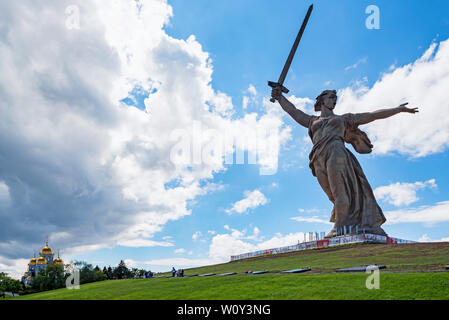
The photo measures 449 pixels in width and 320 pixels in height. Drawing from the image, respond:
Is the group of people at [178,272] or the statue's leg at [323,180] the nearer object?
the group of people at [178,272]

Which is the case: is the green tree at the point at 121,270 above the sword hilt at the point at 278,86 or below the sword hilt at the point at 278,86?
below

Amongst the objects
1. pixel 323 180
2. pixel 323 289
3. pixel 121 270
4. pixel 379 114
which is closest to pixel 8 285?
pixel 121 270

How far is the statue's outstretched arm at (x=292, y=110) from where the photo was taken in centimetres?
3203

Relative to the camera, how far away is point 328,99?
30.9 meters

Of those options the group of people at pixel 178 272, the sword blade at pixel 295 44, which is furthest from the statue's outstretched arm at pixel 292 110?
the group of people at pixel 178 272

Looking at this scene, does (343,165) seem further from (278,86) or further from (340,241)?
(278,86)

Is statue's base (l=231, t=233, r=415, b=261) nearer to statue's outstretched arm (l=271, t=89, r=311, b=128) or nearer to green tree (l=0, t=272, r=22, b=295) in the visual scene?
statue's outstretched arm (l=271, t=89, r=311, b=128)

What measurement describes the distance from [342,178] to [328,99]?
22.4 ft

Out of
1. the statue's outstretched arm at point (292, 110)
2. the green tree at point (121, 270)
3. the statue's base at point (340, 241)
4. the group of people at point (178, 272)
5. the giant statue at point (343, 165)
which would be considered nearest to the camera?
the group of people at point (178, 272)

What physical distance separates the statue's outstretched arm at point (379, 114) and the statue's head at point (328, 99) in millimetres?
2140

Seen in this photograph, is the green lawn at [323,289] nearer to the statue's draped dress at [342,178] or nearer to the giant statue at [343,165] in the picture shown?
the giant statue at [343,165]

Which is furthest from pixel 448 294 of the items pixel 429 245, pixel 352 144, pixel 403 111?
pixel 352 144
